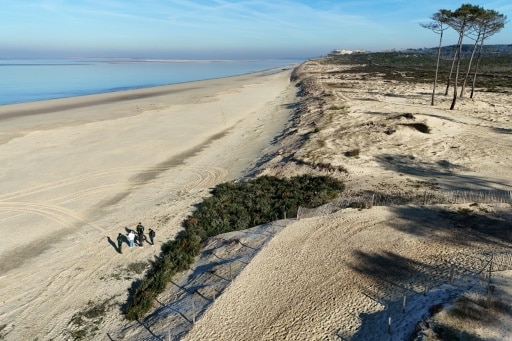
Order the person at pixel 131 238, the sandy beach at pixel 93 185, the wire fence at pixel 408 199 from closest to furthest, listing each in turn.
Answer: the sandy beach at pixel 93 185 < the person at pixel 131 238 < the wire fence at pixel 408 199

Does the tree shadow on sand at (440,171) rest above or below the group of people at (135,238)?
above

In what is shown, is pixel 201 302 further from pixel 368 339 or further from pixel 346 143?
pixel 346 143

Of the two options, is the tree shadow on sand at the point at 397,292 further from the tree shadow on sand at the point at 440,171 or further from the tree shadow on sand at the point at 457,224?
the tree shadow on sand at the point at 440,171

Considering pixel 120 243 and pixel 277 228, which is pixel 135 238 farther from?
pixel 277 228

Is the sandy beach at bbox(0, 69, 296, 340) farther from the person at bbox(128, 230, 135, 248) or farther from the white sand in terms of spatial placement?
the white sand

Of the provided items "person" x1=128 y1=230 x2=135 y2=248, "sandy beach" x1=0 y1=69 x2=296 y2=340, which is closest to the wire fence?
"sandy beach" x1=0 y1=69 x2=296 y2=340

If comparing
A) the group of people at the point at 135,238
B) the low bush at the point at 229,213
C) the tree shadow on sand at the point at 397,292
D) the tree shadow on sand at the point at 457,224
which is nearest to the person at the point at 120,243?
the group of people at the point at 135,238

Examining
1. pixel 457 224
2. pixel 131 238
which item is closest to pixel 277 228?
pixel 131 238
